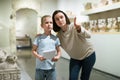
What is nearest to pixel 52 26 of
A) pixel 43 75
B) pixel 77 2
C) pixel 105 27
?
pixel 43 75

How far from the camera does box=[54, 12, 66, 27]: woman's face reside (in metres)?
2.60

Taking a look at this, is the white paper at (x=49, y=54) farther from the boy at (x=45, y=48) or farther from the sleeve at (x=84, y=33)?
the sleeve at (x=84, y=33)

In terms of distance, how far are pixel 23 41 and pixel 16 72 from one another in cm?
1311

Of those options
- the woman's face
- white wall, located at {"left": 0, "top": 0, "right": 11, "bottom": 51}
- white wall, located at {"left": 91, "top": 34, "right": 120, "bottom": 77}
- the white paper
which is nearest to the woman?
the woman's face

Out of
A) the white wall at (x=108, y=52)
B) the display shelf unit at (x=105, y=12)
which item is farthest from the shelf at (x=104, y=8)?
the white wall at (x=108, y=52)

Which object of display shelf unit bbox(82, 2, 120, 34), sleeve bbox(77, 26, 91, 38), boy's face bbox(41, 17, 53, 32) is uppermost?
display shelf unit bbox(82, 2, 120, 34)

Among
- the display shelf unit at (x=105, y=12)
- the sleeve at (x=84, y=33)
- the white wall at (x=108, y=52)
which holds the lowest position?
the white wall at (x=108, y=52)

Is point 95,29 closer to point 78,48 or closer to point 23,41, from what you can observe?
point 78,48

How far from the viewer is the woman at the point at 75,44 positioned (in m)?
2.71

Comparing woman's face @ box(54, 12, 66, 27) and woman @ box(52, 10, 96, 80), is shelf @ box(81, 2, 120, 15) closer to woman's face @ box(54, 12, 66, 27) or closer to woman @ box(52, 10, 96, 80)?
woman @ box(52, 10, 96, 80)

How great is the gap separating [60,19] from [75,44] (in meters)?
0.40

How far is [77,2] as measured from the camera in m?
8.30

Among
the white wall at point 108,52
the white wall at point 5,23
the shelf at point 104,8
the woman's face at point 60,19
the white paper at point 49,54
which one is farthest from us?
the white wall at point 5,23

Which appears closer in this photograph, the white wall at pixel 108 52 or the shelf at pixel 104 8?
the shelf at pixel 104 8
